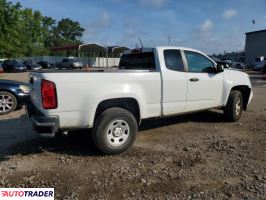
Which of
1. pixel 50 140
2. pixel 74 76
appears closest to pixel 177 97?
pixel 74 76

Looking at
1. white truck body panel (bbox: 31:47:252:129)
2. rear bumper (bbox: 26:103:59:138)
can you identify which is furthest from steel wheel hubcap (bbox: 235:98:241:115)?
rear bumper (bbox: 26:103:59:138)

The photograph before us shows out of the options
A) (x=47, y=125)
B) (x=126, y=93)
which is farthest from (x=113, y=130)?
(x=47, y=125)

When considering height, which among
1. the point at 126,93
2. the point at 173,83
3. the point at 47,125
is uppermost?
the point at 173,83

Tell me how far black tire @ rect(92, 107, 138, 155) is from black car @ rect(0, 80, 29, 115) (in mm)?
4398

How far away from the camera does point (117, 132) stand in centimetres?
525

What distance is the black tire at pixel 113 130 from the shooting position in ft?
16.5

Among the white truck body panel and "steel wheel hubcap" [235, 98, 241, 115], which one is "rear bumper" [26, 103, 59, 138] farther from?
"steel wheel hubcap" [235, 98, 241, 115]

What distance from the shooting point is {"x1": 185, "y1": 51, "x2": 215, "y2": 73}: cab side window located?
649cm

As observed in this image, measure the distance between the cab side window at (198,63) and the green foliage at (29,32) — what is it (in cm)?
3921

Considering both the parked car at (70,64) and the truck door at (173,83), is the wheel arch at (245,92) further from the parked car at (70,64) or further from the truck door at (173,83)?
the parked car at (70,64)

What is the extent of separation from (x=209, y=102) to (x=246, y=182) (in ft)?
9.24

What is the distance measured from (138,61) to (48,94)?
2.44m

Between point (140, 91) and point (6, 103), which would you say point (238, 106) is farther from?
point (6, 103)

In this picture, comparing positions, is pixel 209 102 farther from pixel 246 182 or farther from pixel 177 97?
pixel 246 182
